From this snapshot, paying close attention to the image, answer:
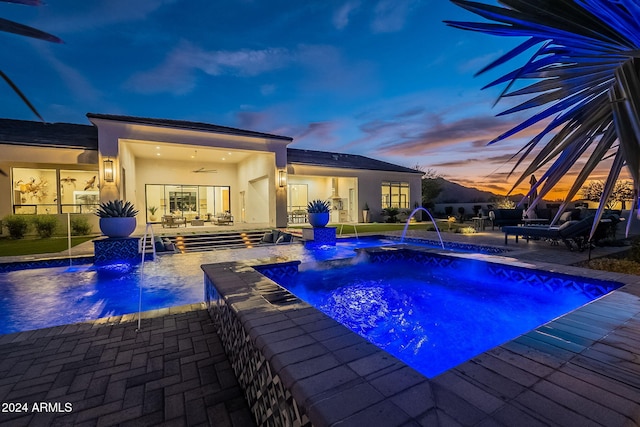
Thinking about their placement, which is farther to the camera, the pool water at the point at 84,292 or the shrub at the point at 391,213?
the shrub at the point at 391,213

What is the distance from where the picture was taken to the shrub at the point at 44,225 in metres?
11.6

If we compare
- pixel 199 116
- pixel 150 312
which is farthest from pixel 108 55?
pixel 150 312

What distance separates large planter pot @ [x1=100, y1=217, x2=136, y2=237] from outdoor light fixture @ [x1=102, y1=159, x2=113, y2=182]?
3.55m

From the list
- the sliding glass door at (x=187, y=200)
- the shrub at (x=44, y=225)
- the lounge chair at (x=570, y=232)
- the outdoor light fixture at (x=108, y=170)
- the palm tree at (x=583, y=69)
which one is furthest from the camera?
the sliding glass door at (x=187, y=200)

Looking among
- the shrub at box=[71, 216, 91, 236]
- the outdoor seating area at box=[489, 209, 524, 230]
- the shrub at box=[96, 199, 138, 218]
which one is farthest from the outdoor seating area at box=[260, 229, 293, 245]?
the outdoor seating area at box=[489, 209, 524, 230]

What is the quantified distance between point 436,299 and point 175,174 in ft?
53.0

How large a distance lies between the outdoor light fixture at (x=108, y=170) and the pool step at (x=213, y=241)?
10.1 ft

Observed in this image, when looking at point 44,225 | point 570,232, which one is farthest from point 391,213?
point 44,225

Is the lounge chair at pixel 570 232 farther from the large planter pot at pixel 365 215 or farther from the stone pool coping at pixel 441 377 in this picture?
the large planter pot at pixel 365 215

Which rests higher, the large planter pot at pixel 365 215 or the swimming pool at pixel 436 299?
the large planter pot at pixel 365 215

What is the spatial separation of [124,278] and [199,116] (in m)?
17.6

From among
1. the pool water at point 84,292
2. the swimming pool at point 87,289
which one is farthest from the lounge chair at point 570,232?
the pool water at point 84,292

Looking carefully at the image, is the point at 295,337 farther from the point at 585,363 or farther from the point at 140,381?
the point at 585,363

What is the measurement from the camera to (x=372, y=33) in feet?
40.4
